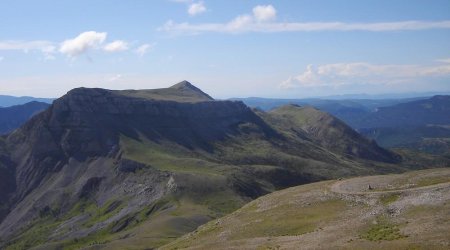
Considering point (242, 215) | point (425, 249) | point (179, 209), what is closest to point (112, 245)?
point (179, 209)

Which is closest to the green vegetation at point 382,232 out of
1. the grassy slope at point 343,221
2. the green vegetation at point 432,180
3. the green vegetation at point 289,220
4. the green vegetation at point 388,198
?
the grassy slope at point 343,221

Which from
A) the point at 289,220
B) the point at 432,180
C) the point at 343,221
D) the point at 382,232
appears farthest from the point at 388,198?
the point at 382,232

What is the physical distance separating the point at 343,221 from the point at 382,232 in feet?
34.8

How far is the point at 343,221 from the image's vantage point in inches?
3110

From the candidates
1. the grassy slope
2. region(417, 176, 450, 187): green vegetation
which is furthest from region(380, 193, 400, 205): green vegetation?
region(417, 176, 450, 187): green vegetation

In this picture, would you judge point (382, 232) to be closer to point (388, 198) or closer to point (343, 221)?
point (343, 221)

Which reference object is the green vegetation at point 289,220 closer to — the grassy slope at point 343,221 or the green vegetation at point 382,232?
the grassy slope at point 343,221

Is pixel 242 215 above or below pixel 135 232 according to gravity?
above

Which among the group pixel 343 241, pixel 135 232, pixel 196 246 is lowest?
pixel 135 232

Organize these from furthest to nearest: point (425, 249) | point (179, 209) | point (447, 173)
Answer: point (179, 209) < point (447, 173) < point (425, 249)

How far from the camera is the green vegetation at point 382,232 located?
6562 cm

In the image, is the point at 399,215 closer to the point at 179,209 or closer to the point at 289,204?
the point at 289,204

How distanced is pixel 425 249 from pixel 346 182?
55.4m

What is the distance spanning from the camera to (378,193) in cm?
9106
